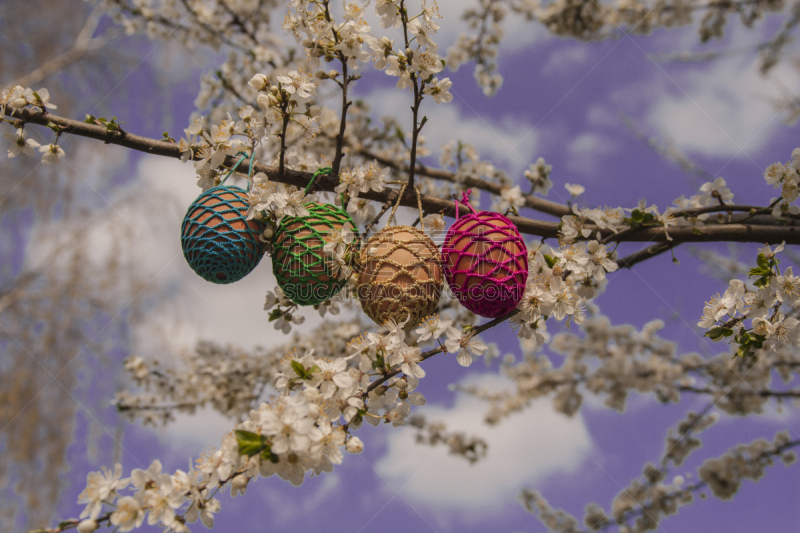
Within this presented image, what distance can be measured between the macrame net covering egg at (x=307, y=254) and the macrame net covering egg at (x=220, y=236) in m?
0.09

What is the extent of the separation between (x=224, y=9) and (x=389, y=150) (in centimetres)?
184

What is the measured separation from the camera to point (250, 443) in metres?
1.19

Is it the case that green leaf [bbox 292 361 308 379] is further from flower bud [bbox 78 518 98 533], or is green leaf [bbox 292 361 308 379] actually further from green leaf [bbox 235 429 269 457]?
flower bud [bbox 78 518 98 533]

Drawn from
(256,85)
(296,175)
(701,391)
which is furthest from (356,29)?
(701,391)

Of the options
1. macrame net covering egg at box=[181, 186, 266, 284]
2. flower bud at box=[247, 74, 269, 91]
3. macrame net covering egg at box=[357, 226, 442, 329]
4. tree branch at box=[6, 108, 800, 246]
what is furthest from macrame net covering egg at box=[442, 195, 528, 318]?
flower bud at box=[247, 74, 269, 91]

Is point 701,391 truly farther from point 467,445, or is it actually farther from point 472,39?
point 472,39

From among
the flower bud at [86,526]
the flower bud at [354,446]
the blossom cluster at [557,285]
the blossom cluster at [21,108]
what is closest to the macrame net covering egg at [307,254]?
the flower bud at [354,446]

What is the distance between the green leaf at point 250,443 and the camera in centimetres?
119

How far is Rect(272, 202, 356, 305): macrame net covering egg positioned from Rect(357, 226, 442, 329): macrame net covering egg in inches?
4.9

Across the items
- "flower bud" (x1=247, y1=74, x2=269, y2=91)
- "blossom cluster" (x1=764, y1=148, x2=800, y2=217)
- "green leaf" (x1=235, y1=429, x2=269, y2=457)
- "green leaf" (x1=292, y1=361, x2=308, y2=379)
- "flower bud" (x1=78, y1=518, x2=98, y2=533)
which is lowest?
"flower bud" (x1=78, y1=518, x2=98, y2=533)

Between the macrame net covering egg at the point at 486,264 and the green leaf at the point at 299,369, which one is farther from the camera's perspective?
the macrame net covering egg at the point at 486,264

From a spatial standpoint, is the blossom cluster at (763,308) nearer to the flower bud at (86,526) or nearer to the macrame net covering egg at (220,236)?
the macrame net covering egg at (220,236)

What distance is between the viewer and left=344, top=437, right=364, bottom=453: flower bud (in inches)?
50.6

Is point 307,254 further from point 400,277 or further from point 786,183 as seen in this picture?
point 786,183
